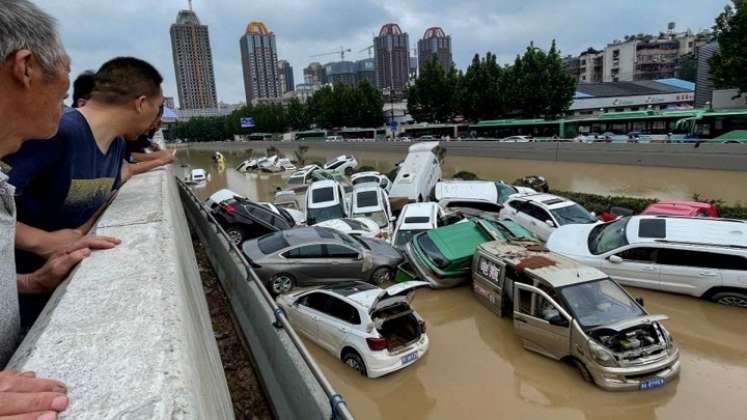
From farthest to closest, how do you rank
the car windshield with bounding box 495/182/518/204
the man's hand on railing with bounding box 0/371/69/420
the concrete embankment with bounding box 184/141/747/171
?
the concrete embankment with bounding box 184/141/747/171 → the car windshield with bounding box 495/182/518/204 → the man's hand on railing with bounding box 0/371/69/420

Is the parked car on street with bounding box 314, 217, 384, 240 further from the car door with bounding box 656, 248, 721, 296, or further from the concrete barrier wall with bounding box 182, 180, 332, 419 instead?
the car door with bounding box 656, 248, 721, 296

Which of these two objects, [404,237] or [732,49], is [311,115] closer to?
[732,49]

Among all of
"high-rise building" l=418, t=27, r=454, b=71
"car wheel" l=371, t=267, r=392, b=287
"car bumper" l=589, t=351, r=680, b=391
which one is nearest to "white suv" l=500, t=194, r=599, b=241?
"car wheel" l=371, t=267, r=392, b=287

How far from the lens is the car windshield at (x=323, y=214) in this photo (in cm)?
1468

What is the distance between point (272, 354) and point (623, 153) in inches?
1246

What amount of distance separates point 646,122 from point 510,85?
581 inches

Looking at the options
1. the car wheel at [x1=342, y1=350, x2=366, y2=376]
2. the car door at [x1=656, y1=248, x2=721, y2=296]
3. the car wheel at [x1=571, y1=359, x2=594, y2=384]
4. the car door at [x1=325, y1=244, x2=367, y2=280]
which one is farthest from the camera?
the car door at [x1=325, y1=244, x2=367, y2=280]

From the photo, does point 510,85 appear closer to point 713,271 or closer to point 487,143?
point 487,143

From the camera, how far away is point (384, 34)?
185 metres

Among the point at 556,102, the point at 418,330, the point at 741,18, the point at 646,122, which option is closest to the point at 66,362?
the point at 418,330

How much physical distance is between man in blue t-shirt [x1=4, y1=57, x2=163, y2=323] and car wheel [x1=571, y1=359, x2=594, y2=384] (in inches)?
253

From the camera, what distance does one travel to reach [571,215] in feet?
40.7

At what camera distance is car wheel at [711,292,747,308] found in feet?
26.6

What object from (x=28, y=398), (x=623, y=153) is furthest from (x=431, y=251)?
(x=623, y=153)
